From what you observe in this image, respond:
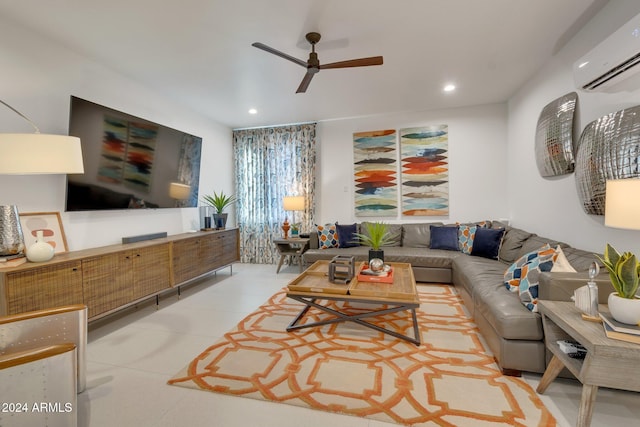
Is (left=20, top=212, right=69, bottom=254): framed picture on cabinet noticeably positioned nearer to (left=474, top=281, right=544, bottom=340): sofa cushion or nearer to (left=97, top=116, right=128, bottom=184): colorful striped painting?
(left=97, top=116, right=128, bottom=184): colorful striped painting

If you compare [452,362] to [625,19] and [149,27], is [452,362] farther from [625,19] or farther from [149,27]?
[149,27]

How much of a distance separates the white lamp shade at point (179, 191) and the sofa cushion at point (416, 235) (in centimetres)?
346

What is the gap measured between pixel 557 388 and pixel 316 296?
5.64ft

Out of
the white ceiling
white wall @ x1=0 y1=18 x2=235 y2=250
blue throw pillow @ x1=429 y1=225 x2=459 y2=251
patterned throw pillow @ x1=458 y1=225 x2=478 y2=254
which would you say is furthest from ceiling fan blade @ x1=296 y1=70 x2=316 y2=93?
patterned throw pillow @ x1=458 y1=225 x2=478 y2=254

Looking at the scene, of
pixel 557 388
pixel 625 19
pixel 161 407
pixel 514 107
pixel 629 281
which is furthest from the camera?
pixel 514 107

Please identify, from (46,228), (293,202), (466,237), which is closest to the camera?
(46,228)

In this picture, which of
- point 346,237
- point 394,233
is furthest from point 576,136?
point 346,237

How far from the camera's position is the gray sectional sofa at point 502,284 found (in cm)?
183

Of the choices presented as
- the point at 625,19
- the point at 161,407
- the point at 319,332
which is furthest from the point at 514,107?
the point at 161,407

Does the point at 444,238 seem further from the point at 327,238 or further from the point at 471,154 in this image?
the point at 327,238

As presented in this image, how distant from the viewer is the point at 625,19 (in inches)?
80.4

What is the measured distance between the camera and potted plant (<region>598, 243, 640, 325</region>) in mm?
1346

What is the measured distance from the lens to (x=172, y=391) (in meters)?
1.79

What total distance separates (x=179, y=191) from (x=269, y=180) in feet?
5.97
